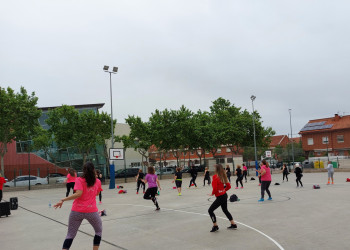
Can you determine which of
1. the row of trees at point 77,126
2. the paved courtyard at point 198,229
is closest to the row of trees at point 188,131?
the row of trees at point 77,126

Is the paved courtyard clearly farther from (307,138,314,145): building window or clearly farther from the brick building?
(307,138,314,145): building window

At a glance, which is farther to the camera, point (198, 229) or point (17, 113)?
point (17, 113)

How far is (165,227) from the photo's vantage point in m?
8.99

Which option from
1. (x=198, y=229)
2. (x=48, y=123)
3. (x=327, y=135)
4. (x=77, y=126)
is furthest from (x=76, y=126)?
(x=327, y=135)

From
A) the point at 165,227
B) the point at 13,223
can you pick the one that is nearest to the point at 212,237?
the point at 165,227

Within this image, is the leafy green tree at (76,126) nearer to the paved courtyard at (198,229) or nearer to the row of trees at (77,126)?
the row of trees at (77,126)

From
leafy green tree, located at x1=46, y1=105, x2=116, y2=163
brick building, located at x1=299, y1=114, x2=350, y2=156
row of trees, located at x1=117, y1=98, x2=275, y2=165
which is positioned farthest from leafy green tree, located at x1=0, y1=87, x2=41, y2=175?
brick building, located at x1=299, y1=114, x2=350, y2=156

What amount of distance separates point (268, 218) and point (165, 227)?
3.12 metres

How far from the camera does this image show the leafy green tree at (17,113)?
106 feet

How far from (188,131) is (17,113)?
71.7 feet

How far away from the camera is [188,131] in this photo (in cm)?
4544

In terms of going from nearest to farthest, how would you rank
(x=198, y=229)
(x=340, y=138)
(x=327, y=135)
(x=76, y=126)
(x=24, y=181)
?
(x=198, y=229)
(x=24, y=181)
(x=76, y=126)
(x=340, y=138)
(x=327, y=135)

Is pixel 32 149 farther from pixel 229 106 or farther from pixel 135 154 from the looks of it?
pixel 229 106

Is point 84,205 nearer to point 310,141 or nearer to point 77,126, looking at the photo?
point 77,126
